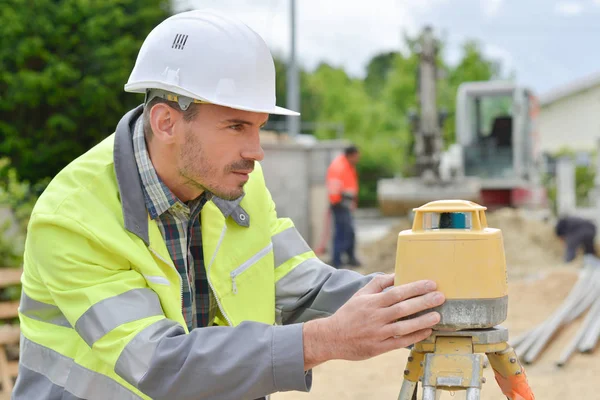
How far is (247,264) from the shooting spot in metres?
2.33

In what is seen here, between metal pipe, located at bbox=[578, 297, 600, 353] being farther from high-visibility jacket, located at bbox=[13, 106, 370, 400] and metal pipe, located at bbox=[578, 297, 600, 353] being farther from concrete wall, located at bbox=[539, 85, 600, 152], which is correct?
concrete wall, located at bbox=[539, 85, 600, 152]

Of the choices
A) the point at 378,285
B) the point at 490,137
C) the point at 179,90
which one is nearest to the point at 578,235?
the point at 490,137

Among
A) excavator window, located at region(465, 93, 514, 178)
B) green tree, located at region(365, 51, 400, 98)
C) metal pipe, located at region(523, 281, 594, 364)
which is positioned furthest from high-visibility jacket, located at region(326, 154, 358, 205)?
green tree, located at region(365, 51, 400, 98)

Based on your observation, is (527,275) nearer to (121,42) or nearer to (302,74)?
(121,42)

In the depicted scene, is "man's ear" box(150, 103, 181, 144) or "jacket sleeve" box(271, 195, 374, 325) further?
"jacket sleeve" box(271, 195, 374, 325)

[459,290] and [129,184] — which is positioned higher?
[129,184]

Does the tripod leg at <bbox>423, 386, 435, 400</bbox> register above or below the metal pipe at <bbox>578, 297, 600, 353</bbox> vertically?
above

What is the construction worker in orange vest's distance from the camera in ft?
40.4

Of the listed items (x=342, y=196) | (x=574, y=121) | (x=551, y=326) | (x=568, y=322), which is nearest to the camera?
(x=551, y=326)

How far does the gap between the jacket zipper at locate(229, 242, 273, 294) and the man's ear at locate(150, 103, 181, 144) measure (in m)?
0.44

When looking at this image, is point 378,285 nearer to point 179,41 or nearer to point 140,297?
point 140,297

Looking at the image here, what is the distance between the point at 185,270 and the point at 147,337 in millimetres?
465

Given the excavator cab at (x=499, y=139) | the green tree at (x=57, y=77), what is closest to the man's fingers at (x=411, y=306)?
the excavator cab at (x=499, y=139)

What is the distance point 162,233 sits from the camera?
223 cm
